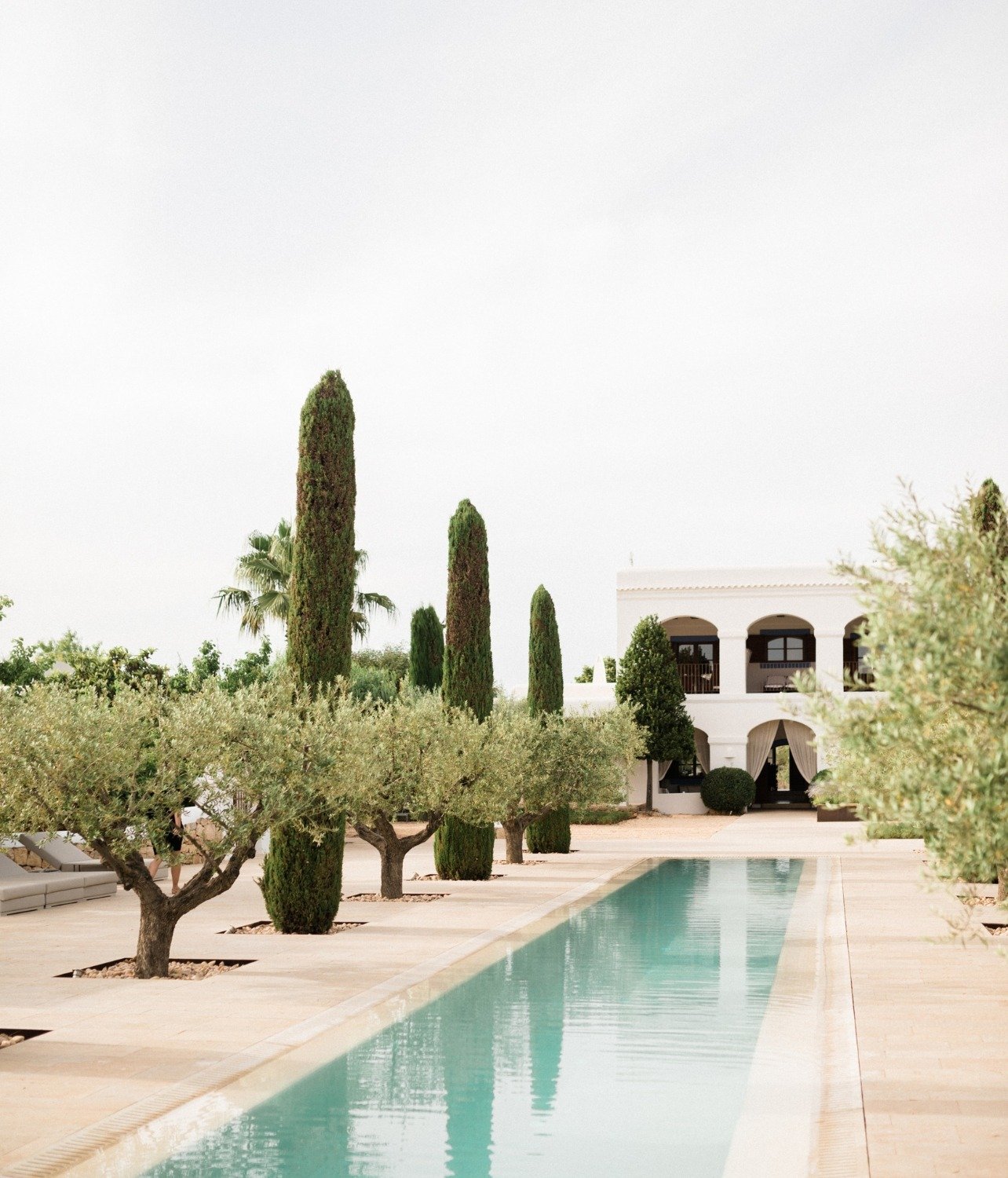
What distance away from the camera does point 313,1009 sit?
30.3 ft

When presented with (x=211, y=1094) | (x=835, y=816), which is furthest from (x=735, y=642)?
(x=211, y=1094)

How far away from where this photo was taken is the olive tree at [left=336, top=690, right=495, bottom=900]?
55.8 ft

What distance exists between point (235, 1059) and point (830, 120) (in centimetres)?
1368

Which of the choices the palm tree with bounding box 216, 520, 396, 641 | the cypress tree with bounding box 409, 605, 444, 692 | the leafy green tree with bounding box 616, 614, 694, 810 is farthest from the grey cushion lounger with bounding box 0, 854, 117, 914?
the leafy green tree with bounding box 616, 614, 694, 810

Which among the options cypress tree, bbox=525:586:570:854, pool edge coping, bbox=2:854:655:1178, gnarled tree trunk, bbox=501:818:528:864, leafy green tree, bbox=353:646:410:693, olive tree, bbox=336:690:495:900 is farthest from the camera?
leafy green tree, bbox=353:646:410:693

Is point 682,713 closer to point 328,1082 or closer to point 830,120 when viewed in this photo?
point 830,120

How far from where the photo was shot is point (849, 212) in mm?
16875

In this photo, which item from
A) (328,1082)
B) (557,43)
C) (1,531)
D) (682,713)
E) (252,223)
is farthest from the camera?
(682,713)

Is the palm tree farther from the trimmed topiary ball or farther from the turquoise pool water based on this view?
the turquoise pool water

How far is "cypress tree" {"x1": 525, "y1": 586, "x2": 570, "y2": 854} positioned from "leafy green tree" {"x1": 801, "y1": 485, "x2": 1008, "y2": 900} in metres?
20.1

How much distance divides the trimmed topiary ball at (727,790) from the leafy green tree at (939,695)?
35121mm

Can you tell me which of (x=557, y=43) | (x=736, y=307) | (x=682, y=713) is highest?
(x=557, y=43)

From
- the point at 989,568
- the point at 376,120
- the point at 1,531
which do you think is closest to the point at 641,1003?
the point at 989,568

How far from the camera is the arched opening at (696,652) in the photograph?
43.8 meters
